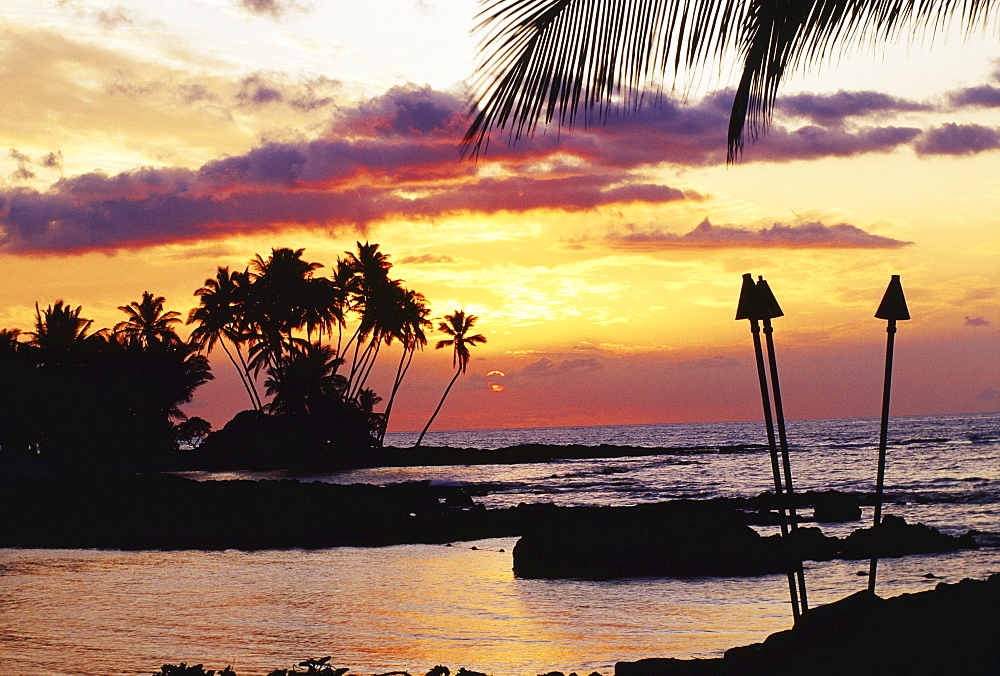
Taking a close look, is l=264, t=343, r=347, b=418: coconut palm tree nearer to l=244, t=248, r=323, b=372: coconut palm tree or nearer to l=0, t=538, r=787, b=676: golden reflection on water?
l=244, t=248, r=323, b=372: coconut palm tree

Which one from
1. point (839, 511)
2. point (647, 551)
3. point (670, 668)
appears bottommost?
point (839, 511)

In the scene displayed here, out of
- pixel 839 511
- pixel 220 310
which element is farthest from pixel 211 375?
pixel 839 511

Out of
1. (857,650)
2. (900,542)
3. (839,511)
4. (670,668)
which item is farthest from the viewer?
(839,511)

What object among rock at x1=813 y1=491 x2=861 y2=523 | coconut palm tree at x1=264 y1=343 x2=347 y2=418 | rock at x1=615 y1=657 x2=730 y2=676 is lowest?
rock at x1=813 y1=491 x2=861 y2=523

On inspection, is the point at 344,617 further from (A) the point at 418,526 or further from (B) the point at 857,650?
(A) the point at 418,526

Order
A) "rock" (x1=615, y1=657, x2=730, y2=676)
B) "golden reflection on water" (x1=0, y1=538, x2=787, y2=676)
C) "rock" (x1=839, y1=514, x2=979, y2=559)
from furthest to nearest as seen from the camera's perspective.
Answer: "rock" (x1=839, y1=514, x2=979, y2=559)
"golden reflection on water" (x1=0, y1=538, x2=787, y2=676)
"rock" (x1=615, y1=657, x2=730, y2=676)

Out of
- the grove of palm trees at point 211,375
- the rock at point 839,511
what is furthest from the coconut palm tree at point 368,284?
the rock at point 839,511

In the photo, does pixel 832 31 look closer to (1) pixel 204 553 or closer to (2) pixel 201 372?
(1) pixel 204 553

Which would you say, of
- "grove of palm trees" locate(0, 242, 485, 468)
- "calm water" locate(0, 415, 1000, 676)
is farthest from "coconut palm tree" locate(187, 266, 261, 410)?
"calm water" locate(0, 415, 1000, 676)

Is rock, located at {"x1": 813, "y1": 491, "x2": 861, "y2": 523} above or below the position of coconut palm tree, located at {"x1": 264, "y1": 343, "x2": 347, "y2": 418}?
below

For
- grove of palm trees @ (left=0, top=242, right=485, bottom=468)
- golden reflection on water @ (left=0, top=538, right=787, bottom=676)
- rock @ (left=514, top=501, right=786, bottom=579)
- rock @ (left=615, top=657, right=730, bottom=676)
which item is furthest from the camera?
grove of palm trees @ (left=0, top=242, right=485, bottom=468)

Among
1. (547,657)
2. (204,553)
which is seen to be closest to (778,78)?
(547,657)

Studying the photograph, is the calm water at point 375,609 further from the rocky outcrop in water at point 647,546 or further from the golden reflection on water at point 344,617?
the rocky outcrop in water at point 647,546

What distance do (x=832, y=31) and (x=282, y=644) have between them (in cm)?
836
